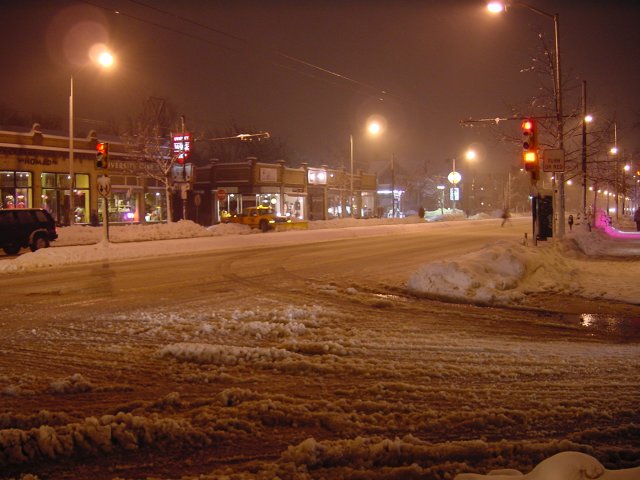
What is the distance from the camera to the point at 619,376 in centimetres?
702

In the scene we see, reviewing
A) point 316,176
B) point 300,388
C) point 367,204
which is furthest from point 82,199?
point 300,388

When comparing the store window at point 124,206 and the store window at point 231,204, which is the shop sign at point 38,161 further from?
the store window at point 231,204

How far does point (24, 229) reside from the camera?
24172mm

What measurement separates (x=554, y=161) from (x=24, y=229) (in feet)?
63.7

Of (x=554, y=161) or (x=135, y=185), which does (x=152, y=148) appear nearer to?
(x=135, y=185)

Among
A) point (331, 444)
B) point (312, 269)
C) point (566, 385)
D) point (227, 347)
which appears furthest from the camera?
point (312, 269)

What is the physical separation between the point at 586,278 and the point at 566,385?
10212 mm

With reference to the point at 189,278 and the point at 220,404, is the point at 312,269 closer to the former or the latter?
the point at 189,278

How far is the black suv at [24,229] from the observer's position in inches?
932

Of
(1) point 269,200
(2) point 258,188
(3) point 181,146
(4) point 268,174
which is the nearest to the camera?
(3) point 181,146

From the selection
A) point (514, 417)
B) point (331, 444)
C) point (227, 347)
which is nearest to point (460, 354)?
point (514, 417)

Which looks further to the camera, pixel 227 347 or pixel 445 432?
pixel 227 347

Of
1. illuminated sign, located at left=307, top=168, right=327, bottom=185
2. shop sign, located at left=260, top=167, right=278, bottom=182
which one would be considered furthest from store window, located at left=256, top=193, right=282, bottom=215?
illuminated sign, located at left=307, top=168, right=327, bottom=185

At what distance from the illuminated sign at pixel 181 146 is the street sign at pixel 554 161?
89.1 feet
